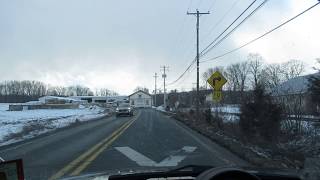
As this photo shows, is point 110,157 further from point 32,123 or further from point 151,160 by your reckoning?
point 32,123

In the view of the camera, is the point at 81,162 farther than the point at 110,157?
No

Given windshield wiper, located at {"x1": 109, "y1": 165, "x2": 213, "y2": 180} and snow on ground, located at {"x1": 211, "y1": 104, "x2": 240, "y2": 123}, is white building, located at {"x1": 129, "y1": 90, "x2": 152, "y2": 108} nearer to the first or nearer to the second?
snow on ground, located at {"x1": 211, "y1": 104, "x2": 240, "y2": 123}

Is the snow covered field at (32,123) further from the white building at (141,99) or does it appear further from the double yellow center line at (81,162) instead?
the white building at (141,99)

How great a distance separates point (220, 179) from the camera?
3455mm

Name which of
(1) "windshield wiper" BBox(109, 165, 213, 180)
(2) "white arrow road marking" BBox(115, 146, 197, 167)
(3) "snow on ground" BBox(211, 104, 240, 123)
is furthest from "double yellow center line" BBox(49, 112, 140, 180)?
(3) "snow on ground" BBox(211, 104, 240, 123)

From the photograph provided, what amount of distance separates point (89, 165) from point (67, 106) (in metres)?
124

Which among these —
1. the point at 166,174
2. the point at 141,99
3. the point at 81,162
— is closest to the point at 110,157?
the point at 81,162

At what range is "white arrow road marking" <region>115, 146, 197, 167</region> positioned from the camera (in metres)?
14.8

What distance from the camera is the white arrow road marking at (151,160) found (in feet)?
48.6

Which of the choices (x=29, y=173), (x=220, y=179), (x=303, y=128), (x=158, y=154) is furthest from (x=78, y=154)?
(x=220, y=179)

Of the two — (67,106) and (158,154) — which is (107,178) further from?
(67,106)

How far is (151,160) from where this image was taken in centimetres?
1568

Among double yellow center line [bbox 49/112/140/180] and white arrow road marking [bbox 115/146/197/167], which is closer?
double yellow center line [bbox 49/112/140/180]

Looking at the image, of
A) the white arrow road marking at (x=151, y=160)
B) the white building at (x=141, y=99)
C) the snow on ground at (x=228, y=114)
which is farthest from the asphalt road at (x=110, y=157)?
the white building at (x=141, y=99)
